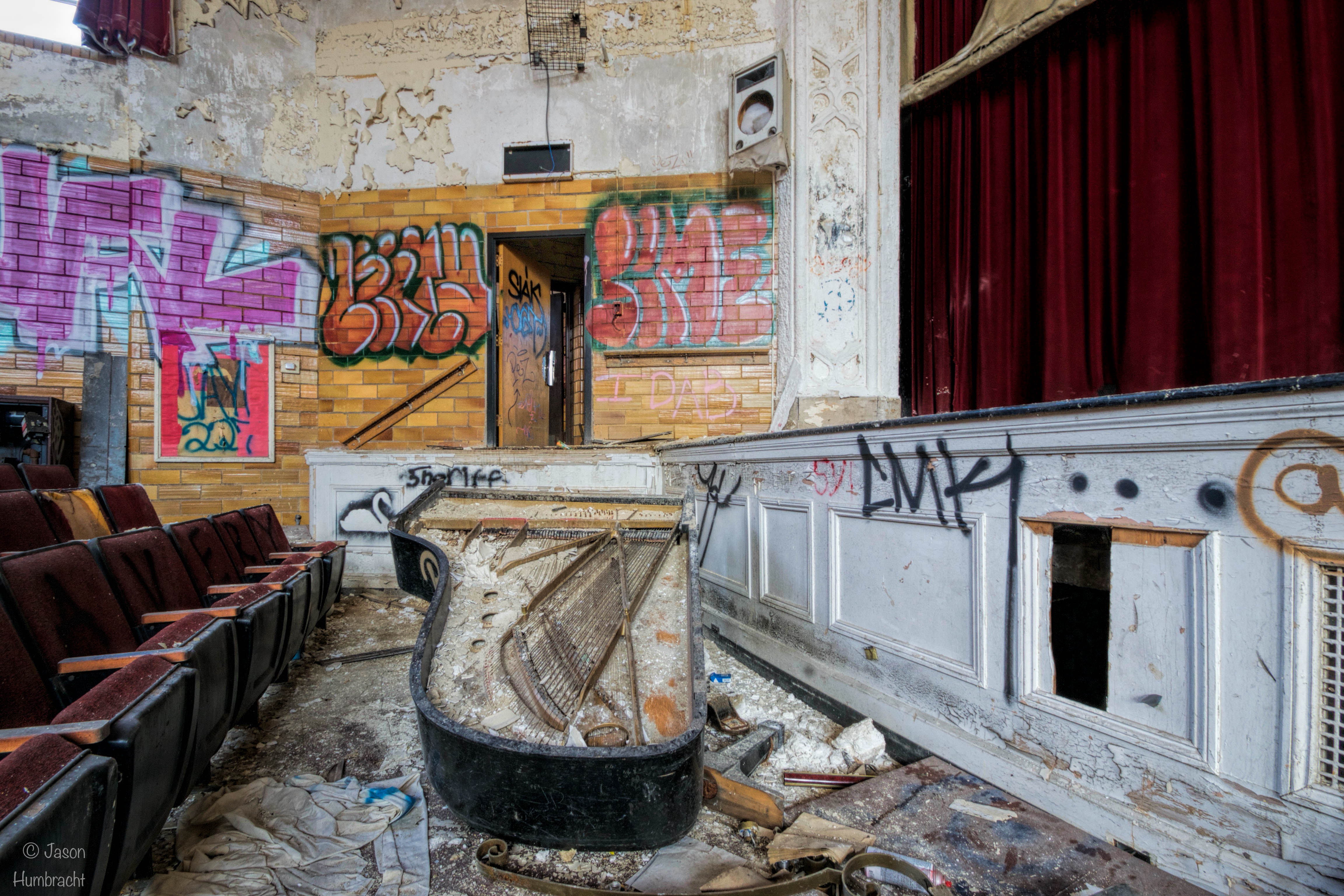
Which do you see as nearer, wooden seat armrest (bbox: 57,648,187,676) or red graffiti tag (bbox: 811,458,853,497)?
wooden seat armrest (bbox: 57,648,187,676)

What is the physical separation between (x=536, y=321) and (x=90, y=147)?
3748mm

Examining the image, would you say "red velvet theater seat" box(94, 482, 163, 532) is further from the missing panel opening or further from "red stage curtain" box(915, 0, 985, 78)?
"red stage curtain" box(915, 0, 985, 78)

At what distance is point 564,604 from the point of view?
7.00 feet

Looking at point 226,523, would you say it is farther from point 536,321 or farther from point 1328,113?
point 1328,113

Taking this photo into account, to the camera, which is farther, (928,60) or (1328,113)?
(928,60)

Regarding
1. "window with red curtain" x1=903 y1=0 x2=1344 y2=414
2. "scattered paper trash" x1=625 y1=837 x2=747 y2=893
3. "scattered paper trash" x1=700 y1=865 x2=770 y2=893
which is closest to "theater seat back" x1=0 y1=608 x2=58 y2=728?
"scattered paper trash" x1=625 y1=837 x2=747 y2=893

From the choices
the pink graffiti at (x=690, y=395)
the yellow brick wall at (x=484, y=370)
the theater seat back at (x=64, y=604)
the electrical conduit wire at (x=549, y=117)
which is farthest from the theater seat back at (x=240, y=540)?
the electrical conduit wire at (x=549, y=117)

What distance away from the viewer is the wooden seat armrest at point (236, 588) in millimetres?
2189

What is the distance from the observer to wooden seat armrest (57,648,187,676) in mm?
1396

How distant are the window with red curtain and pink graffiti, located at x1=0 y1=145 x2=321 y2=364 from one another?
5.35 meters

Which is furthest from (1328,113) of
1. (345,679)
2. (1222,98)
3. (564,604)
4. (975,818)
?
(345,679)

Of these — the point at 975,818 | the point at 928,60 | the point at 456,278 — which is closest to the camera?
the point at 975,818

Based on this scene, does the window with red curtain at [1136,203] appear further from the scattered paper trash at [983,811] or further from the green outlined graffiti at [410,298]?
the green outlined graffiti at [410,298]

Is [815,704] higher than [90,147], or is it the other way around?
[90,147]
